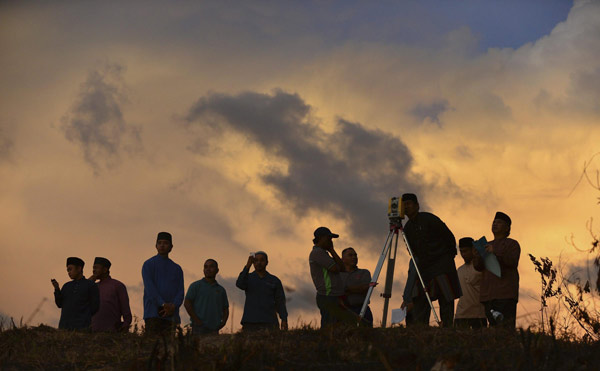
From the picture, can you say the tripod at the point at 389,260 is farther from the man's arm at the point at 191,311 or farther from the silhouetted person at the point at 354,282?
the man's arm at the point at 191,311

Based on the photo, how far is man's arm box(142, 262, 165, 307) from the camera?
11.2 metres

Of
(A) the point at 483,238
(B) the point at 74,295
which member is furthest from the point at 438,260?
(B) the point at 74,295

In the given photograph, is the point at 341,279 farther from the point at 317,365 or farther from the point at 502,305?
the point at 317,365

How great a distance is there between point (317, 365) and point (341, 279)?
3.70 m

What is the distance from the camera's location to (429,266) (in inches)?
418

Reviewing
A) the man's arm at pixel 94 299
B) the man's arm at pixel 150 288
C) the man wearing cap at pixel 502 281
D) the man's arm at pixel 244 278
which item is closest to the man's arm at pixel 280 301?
the man's arm at pixel 244 278

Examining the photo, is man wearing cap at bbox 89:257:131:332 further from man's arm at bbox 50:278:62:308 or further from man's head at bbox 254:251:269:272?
man's head at bbox 254:251:269:272

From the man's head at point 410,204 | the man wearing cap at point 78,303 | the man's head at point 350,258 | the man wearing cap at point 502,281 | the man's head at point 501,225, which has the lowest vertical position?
the man wearing cap at point 78,303

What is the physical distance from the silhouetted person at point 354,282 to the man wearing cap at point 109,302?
12.1 ft

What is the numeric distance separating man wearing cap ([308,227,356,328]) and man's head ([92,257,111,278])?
12.6ft

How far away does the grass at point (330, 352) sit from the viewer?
7.30 metres

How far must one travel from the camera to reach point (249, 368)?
7367 millimetres

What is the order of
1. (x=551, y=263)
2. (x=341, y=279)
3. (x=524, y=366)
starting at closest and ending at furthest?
(x=524, y=366) < (x=341, y=279) < (x=551, y=263)

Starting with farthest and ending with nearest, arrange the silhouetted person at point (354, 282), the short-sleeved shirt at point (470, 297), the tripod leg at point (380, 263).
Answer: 1. the short-sleeved shirt at point (470, 297)
2. the silhouetted person at point (354, 282)
3. the tripod leg at point (380, 263)
